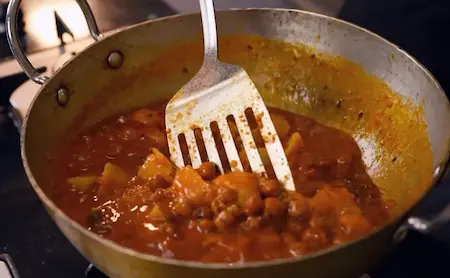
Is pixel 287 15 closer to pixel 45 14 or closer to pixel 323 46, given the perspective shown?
pixel 323 46

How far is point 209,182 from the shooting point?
37.1 inches

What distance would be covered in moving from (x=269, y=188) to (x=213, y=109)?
0.69 feet

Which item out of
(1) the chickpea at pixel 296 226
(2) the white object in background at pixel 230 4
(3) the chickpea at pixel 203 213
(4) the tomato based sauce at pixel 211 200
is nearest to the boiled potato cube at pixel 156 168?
(4) the tomato based sauce at pixel 211 200

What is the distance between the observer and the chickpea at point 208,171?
97cm

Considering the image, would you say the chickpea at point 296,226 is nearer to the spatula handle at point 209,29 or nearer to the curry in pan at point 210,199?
the curry in pan at point 210,199

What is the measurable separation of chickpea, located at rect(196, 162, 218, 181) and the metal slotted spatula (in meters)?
0.01

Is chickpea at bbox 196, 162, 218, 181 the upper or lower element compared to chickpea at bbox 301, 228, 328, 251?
upper

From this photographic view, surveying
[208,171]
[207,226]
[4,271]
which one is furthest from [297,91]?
[4,271]

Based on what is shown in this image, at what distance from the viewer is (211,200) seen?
0.91m

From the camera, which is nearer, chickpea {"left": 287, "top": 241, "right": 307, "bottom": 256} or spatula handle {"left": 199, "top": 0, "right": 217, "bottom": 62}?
chickpea {"left": 287, "top": 241, "right": 307, "bottom": 256}

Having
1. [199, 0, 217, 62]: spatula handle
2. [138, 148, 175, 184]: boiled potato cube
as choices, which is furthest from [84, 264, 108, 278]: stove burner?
[199, 0, 217, 62]: spatula handle

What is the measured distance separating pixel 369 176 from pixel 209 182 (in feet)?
1.06

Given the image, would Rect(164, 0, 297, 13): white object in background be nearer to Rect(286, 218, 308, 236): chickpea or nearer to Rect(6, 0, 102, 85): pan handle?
Rect(6, 0, 102, 85): pan handle

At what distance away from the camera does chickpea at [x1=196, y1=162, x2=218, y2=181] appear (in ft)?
3.17
